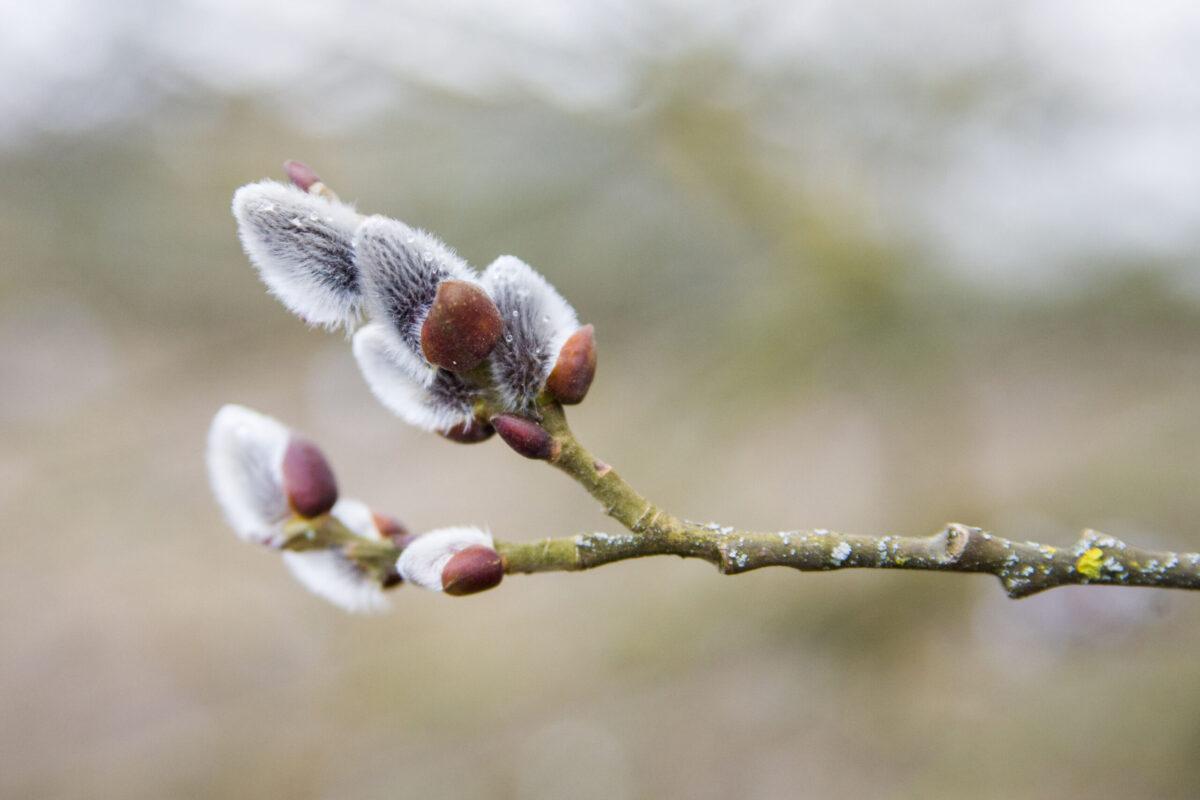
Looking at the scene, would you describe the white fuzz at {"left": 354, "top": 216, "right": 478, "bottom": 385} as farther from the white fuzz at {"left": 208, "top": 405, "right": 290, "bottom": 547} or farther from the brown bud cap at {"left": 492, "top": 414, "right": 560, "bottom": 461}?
the white fuzz at {"left": 208, "top": 405, "right": 290, "bottom": 547}

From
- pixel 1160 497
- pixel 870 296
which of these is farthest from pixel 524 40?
pixel 1160 497

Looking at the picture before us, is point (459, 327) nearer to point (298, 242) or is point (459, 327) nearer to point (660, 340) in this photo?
point (298, 242)

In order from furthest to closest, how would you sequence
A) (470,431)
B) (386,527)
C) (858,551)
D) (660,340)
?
(660,340) < (386,527) < (470,431) < (858,551)

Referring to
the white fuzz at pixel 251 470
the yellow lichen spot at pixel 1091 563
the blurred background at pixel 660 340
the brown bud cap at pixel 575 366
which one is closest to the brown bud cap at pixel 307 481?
the white fuzz at pixel 251 470

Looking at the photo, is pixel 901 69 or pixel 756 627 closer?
pixel 901 69

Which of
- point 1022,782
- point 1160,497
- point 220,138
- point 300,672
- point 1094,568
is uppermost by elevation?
point 220,138

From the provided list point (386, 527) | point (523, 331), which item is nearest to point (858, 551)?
point (523, 331)

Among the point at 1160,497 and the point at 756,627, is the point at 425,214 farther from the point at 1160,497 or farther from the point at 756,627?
the point at 1160,497
